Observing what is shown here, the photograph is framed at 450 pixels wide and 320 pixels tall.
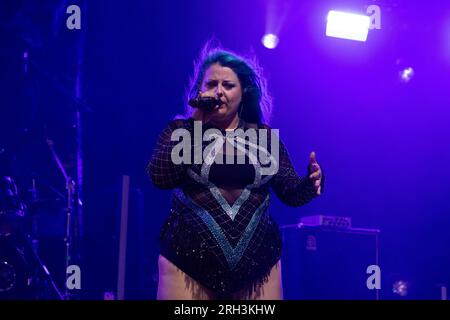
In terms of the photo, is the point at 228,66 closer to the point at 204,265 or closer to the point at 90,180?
the point at 204,265

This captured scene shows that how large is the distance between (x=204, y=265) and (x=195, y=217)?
6.6 inches

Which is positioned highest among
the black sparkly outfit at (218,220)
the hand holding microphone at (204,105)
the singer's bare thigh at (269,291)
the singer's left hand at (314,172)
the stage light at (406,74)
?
the stage light at (406,74)

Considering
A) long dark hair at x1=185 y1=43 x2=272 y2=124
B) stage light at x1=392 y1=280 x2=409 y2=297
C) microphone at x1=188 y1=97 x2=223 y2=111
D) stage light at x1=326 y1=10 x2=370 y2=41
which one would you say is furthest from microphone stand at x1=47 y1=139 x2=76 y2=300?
stage light at x1=392 y1=280 x2=409 y2=297

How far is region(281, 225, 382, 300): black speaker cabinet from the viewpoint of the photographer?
4.66 m

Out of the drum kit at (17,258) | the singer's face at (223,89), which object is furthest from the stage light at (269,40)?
the singer's face at (223,89)

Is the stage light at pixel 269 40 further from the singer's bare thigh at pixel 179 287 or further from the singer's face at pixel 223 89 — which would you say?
the singer's bare thigh at pixel 179 287

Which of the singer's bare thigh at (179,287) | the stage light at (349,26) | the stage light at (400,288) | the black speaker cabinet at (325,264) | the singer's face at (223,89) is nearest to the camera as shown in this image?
the singer's bare thigh at (179,287)

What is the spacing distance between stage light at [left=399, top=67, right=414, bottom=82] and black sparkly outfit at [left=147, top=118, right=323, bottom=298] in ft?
13.5

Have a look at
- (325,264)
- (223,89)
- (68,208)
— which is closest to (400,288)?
(325,264)

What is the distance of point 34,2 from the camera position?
4316 millimetres

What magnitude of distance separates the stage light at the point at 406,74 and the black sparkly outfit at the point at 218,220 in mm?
4127

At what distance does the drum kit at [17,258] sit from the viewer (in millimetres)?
3811

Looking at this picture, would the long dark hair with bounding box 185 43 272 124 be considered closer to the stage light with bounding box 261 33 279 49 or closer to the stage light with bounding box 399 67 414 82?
the stage light with bounding box 261 33 279 49

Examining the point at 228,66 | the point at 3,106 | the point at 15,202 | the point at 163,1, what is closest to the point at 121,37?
the point at 163,1
